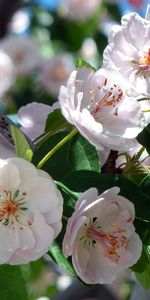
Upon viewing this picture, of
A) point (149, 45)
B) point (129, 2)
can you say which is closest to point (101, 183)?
point (149, 45)

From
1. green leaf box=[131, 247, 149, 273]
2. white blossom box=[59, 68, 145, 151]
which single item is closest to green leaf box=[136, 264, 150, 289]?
green leaf box=[131, 247, 149, 273]

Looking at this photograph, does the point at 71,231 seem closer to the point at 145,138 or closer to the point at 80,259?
the point at 80,259

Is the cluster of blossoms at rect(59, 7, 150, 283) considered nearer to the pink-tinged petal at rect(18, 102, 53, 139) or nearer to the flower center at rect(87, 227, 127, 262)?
the flower center at rect(87, 227, 127, 262)

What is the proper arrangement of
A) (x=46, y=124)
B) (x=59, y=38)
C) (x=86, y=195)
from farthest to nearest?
(x=59, y=38) < (x=46, y=124) < (x=86, y=195)

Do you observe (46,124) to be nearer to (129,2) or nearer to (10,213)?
(10,213)

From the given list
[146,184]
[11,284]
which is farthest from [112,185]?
[11,284]

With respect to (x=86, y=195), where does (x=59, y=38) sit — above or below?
below

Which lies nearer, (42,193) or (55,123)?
(42,193)

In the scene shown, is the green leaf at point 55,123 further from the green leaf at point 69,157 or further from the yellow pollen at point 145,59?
the yellow pollen at point 145,59
